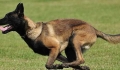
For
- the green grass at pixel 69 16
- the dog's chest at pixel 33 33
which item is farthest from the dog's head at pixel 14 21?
the green grass at pixel 69 16

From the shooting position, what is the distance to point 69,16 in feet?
91.8

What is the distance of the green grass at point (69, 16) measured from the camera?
12.1 metres

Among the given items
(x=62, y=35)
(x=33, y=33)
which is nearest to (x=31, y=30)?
(x=33, y=33)

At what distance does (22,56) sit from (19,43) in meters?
3.34

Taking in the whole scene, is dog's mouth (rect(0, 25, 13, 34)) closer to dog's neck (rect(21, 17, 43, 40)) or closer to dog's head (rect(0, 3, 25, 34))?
dog's head (rect(0, 3, 25, 34))

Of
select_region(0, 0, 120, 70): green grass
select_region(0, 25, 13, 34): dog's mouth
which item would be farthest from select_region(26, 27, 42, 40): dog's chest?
select_region(0, 0, 120, 70): green grass

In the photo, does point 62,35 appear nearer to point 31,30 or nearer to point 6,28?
point 31,30

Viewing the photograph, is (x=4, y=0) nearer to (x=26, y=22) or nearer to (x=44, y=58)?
(x=44, y=58)

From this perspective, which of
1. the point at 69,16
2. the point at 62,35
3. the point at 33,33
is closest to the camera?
the point at 33,33

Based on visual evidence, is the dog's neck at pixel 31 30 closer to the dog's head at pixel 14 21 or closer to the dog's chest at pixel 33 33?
the dog's chest at pixel 33 33

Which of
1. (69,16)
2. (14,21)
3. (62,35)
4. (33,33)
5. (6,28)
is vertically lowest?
(69,16)

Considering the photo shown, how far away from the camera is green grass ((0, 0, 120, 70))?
1208cm

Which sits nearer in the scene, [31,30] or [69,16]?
[31,30]

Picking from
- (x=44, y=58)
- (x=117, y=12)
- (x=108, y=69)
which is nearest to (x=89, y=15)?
(x=117, y=12)
